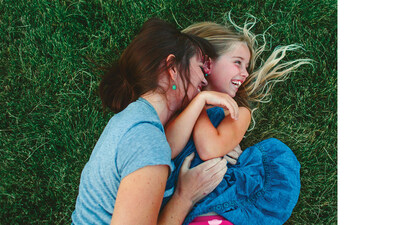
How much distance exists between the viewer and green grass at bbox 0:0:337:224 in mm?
2697

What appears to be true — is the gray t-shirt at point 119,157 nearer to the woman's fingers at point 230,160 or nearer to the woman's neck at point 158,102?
the woman's neck at point 158,102

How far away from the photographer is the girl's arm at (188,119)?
2.06 metres

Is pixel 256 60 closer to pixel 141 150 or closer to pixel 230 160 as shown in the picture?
pixel 230 160

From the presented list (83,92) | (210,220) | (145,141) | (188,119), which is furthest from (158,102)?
(83,92)

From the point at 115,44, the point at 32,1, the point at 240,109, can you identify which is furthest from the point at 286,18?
the point at 32,1

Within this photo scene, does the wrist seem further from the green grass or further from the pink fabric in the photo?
the green grass

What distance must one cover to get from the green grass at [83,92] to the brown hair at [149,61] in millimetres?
650

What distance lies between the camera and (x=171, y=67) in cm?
197

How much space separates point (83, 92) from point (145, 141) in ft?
4.90
